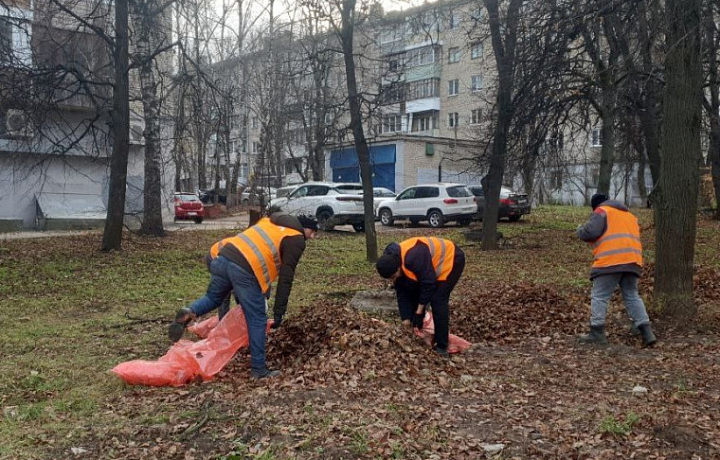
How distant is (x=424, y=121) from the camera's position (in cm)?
5097

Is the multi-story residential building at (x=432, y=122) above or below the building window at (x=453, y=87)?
below

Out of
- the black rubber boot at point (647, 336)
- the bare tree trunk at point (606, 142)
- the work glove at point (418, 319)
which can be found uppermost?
the bare tree trunk at point (606, 142)

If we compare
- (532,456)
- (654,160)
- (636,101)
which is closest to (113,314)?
(532,456)

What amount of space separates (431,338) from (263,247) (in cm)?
200

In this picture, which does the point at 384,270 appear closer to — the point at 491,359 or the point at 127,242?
the point at 491,359

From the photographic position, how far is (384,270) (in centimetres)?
618

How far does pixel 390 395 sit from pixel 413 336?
1376mm

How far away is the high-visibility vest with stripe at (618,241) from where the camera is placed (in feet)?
22.1

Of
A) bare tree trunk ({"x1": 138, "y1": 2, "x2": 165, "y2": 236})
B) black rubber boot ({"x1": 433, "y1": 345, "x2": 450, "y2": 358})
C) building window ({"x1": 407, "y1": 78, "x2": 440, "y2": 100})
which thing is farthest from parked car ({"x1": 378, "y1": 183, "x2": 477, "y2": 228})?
building window ({"x1": 407, "y1": 78, "x2": 440, "y2": 100})

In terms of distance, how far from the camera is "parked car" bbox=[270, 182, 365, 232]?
70.0 ft

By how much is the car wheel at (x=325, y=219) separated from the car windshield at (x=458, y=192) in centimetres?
435

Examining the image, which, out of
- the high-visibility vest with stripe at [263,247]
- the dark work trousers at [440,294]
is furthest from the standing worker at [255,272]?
the dark work trousers at [440,294]

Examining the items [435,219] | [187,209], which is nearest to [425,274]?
[435,219]

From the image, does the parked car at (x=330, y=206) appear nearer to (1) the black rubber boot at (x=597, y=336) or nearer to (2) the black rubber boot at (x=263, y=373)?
(1) the black rubber boot at (x=597, y=336)
